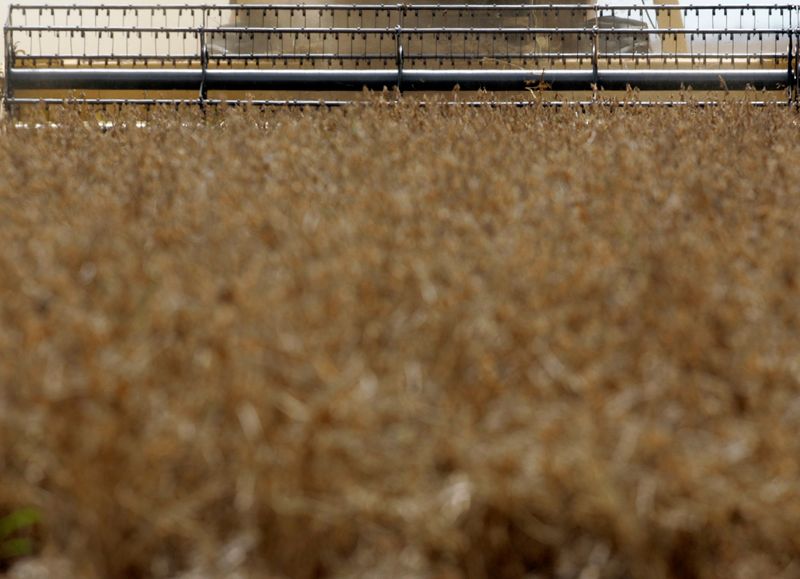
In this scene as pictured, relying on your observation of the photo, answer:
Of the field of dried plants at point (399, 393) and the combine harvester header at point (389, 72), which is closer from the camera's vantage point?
the field of dried plants at point (399, 393)

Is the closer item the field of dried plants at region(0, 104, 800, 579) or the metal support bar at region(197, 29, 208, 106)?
the field of dried plants at region(0, 104, 800, 579)

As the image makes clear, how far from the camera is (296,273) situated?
1.87 metres

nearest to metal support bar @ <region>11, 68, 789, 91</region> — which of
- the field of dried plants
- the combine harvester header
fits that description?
the combine harvester header

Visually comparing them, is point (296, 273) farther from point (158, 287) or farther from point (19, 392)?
point (19, 392)

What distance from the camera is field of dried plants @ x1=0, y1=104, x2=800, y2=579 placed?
131cm

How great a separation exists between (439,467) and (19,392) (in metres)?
0.48

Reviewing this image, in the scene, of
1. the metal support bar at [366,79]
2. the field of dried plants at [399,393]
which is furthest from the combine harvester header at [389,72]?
the field of dried plants at [399,393]

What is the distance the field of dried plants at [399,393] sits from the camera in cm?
131

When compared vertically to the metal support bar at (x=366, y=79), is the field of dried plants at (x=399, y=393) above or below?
below

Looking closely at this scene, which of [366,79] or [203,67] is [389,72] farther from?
[203,67]

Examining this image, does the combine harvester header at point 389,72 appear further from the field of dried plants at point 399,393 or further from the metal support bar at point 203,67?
the field of dried plants at point 399,393

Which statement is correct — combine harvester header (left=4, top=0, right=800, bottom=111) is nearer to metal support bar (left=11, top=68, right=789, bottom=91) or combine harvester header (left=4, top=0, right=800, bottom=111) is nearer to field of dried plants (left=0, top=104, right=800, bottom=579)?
metal support bar (left=11, top=68, right=789, bottom=91)

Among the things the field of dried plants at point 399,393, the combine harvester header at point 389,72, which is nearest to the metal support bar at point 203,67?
the combine harvester header at point 389,72

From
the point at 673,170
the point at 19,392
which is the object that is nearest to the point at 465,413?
the point at 19,392
